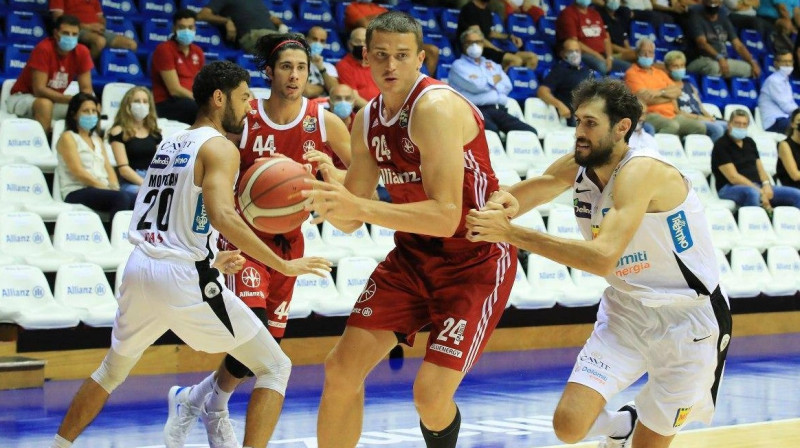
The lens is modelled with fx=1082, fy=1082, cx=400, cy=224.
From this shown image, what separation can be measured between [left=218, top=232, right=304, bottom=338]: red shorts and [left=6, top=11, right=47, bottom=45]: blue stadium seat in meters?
5.38

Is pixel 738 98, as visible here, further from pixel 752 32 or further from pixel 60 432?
pixel 60 432

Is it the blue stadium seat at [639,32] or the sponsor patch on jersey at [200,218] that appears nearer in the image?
the sponsor patch on jersey at [200,218]

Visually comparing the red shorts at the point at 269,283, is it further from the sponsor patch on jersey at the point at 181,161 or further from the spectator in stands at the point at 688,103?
the spectator in stands at the point at 688,103

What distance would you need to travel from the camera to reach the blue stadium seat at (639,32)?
557 inches

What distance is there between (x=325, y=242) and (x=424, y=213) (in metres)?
4.90

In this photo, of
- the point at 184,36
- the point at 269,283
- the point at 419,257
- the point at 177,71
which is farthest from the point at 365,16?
the point at 419,257

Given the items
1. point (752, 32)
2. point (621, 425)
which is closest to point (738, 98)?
point (752, 32)

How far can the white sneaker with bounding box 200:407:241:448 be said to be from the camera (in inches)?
207

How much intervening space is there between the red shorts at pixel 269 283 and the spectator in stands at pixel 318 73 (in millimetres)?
4612

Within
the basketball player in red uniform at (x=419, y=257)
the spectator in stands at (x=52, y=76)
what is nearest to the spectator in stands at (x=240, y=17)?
the spectator in stands at (x=52, y=76)

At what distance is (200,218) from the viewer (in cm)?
483

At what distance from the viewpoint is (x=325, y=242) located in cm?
891

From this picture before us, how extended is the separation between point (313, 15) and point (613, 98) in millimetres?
7912

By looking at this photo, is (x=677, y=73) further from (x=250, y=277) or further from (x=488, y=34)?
(x=250, y=277)
